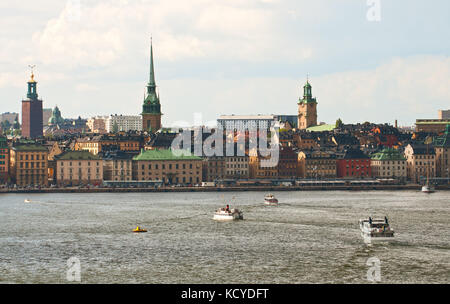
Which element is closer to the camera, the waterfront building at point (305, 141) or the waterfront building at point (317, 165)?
the waterfront building at point (317, 165)

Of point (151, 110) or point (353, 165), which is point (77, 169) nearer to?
point (353, 165)

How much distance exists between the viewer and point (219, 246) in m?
36.7

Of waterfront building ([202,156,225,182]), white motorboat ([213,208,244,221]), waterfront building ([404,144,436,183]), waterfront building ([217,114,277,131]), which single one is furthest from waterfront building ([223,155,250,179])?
waterfront building ([217,114,277,131])

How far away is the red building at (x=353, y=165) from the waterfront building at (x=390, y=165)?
1.02 m

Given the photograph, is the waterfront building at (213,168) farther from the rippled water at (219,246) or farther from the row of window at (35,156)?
the rippled water at (219,246)

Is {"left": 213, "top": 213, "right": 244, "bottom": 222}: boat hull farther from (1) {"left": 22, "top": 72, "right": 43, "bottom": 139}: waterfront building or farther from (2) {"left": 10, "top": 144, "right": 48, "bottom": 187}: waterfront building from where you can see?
(1) {"left": 22, "top": 72, "right": 43, "bottom": 139}: waterfront building

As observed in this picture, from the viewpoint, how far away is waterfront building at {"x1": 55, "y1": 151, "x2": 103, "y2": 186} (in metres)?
97.3

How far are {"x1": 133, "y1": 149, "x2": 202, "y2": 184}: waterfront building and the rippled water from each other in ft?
122

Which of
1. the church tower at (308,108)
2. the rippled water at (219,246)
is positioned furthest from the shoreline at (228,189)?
the church tower at (308,108)

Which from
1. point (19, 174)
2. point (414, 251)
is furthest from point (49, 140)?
point (414, 251)

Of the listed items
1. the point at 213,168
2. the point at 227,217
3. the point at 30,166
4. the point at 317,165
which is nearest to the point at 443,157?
the point at 317,165

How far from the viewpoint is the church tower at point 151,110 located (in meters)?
139

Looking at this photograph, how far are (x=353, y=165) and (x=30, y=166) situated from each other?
37.6 meters
